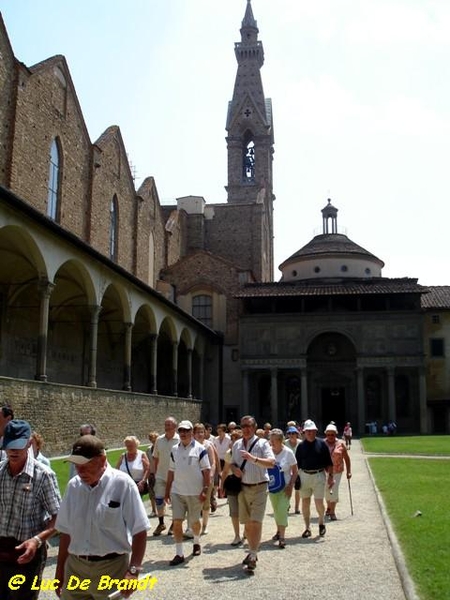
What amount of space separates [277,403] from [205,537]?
3251cm

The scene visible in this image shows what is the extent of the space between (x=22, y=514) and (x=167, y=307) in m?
29.1

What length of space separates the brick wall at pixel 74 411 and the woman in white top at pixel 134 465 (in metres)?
8.17

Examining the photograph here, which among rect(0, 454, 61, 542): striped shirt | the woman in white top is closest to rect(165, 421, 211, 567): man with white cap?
the woman in white top

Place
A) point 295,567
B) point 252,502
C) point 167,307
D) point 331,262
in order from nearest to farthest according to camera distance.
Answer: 1. point 295,567
2. point 252,502
3. point 167,307
4. point 331,262

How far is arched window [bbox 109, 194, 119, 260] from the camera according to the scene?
36.9 m

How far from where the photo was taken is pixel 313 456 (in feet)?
32.7

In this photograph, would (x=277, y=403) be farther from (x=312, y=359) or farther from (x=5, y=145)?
(x=5, y=145)

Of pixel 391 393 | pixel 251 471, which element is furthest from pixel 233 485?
pixel 391 393

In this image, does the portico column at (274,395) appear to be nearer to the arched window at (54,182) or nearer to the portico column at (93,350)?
the arched window at (54,182)

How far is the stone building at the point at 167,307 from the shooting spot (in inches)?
953

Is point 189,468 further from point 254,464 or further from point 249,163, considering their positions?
point 249,163

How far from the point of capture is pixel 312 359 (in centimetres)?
4281

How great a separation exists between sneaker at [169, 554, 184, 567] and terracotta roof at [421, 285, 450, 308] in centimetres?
3835

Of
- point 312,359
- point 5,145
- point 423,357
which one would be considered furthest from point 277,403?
point 5,145
